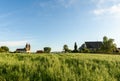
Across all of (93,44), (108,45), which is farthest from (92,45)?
(108,45)

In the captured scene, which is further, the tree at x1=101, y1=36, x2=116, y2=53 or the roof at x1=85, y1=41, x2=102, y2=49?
the roof at x1=85, y1=41, x2=102, y2=49

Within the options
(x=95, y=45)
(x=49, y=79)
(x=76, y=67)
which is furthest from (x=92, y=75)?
(x=95, y=45)

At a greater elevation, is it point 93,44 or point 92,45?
point 93,44

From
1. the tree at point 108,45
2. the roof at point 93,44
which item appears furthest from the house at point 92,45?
the tree at point 108,45

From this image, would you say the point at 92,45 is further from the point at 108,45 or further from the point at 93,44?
the point at 108,45

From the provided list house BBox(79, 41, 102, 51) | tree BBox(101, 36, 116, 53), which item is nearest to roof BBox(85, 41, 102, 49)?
house BBox(79, 41, 102, 51)

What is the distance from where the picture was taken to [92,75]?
55.9 feet

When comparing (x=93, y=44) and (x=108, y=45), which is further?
(x=93, y=44)

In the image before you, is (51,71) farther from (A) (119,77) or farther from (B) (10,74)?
(A) (119,77)

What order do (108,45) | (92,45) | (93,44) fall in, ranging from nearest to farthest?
(108,45)
(92,45)
(93,44)

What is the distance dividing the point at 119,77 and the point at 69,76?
15.0ft

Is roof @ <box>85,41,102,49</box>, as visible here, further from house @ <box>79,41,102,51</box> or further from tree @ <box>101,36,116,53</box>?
tree @ <box>101,36,116,53</box>

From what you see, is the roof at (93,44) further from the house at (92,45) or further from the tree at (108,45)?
the tree at (108,45)

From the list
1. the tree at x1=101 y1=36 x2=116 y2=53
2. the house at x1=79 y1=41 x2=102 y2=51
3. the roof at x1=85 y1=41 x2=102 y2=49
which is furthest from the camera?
the roof at x1=85 y1=41 x2=102 y2=49
